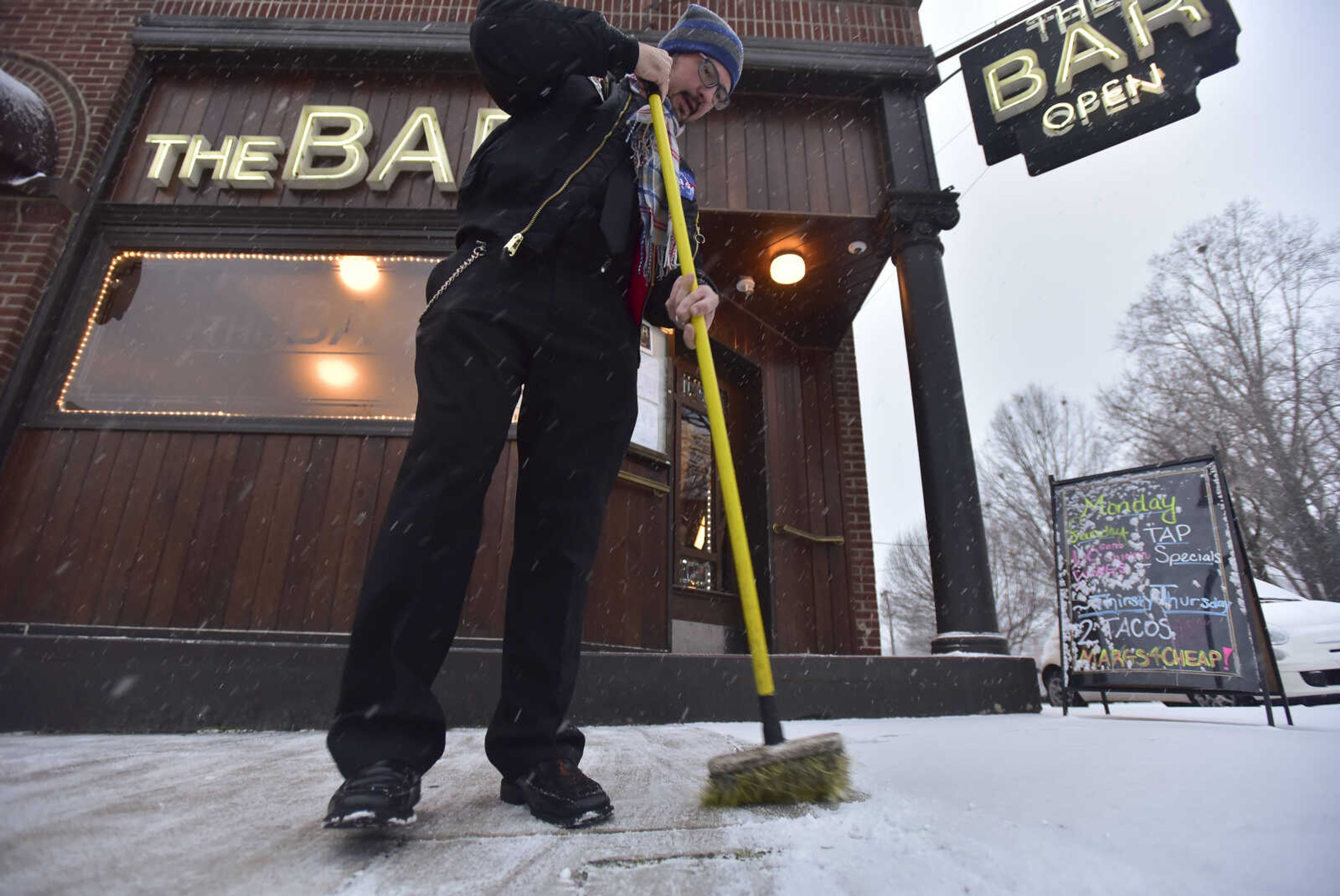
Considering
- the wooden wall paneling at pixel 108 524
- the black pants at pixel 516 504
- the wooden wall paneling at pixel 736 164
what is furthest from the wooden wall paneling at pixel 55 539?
the wooden wall paneling at pixel 736 164

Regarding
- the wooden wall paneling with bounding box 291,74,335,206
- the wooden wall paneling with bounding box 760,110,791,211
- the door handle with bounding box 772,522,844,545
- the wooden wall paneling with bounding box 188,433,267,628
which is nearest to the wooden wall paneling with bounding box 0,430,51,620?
the wooden wall paneling with bounding box 188,433,267,628

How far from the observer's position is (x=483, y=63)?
139 cm

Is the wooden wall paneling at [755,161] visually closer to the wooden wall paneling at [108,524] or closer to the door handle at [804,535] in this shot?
the door handle at [804,535]

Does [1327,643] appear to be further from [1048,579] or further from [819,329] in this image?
[1048,579]

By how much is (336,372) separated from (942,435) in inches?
142

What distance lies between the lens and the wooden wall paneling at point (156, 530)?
300cm

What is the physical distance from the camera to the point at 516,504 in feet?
4.41

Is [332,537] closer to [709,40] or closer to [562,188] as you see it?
[562,188]

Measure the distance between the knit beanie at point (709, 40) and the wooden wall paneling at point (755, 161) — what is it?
2.67 metres

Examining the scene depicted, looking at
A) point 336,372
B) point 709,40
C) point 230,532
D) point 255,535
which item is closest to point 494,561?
point 255,535

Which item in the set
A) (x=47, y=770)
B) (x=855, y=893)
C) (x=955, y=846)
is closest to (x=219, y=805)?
(x=47, y=770)

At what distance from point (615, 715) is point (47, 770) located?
69.5 inches

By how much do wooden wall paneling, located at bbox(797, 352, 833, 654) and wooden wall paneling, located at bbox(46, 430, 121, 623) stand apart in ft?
14.1

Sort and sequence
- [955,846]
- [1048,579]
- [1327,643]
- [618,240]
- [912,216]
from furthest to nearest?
[1048,579] < [1327,643] < [912,216] < [618,240] < [955,846]
